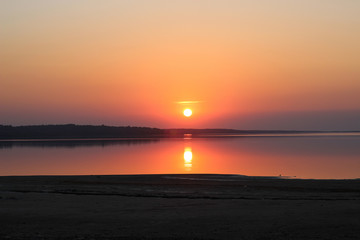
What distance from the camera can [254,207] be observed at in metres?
16.0

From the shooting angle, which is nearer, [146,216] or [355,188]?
[146,216]

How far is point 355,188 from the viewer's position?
24391 millimetres

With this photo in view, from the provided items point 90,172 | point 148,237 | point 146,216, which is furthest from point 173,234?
point 90,172

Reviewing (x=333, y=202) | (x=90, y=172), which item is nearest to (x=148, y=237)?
(x=333, y=202)

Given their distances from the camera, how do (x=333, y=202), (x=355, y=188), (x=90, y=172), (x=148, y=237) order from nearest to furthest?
1. (x=148, y=237)
2. (x=333, y=202)
3. (x=355, y=188)
4. (x=90, y=172)

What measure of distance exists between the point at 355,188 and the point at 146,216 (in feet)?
47.3

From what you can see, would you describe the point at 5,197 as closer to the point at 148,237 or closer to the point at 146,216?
the point at 146,216

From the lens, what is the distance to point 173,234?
11.9 metres

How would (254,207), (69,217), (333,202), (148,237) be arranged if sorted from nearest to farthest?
(148,237), (69,217), (254,207), (333,202)

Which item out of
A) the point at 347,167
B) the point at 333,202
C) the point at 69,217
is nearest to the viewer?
the point at 69,217

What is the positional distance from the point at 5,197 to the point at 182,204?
6.82 metres

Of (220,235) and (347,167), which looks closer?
(220,235)

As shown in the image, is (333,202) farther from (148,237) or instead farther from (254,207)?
(148,237)

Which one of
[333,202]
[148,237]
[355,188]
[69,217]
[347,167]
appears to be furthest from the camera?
[347,167]
